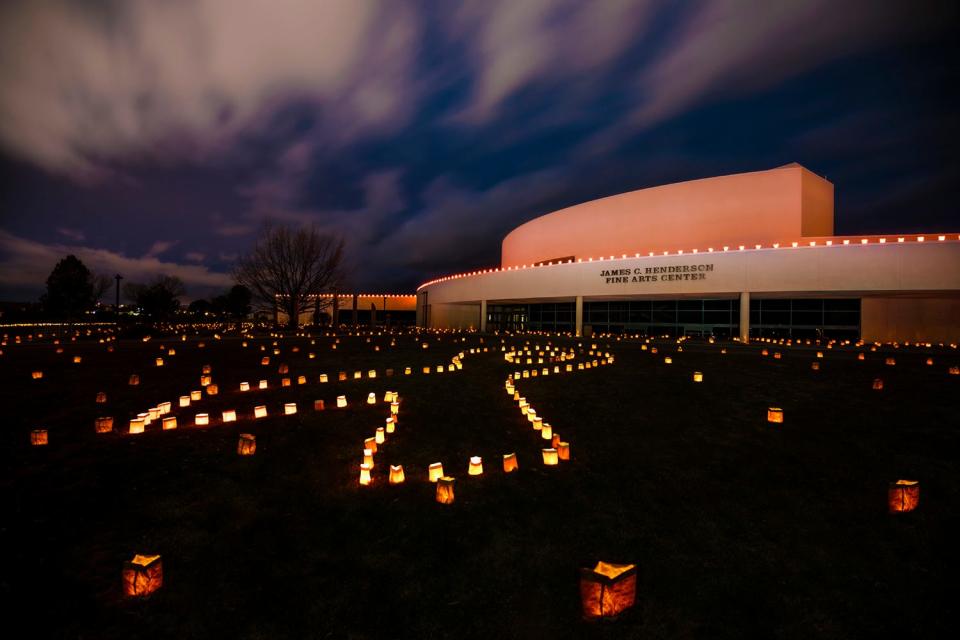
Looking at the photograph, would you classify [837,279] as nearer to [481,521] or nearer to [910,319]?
[910,319]

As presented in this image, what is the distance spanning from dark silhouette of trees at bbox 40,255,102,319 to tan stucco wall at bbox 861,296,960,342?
2396 inches

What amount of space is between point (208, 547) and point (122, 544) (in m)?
0.81

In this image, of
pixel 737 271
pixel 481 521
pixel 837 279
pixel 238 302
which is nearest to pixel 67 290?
pixel 238 302

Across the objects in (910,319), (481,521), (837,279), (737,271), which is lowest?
(481,521)

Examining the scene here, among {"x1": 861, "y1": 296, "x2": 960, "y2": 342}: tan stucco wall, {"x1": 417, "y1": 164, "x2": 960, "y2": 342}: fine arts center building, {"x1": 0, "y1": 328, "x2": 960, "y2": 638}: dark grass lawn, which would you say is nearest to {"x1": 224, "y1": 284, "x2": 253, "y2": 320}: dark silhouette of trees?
{"x1": 417, "y1": 164, "x2": 960, "y2": 342}: fine arts center building

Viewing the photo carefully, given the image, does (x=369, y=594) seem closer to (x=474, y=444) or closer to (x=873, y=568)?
(x=474, y=444)

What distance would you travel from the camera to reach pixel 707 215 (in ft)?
111

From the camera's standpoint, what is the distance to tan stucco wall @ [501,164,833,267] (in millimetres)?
30797

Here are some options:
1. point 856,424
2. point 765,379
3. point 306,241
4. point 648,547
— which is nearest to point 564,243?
point 306,241

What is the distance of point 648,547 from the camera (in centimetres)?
425

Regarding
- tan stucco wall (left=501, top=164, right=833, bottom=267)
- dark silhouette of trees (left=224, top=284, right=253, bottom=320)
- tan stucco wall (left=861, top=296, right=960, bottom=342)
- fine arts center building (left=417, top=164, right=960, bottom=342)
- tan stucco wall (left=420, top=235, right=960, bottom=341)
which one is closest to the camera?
tan stucco wall (left=420, top=235, right=960, bottom=341)

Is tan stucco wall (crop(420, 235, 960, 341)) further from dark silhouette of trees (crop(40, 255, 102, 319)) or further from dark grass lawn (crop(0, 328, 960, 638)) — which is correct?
dark silhouette of trees (crop(40, 255, 102, 319))

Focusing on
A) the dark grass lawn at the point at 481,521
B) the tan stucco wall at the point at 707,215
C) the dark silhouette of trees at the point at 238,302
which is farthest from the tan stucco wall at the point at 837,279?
the dark silhouette of trees at the point at 238,302

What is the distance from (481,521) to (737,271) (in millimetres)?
28767
